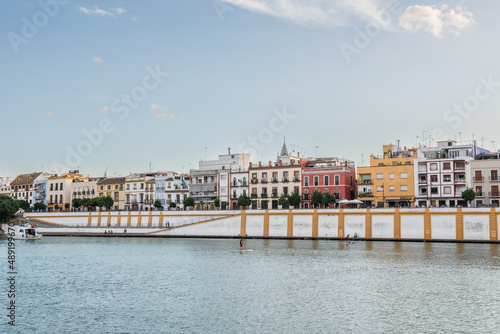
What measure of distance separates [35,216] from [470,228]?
79.0 m

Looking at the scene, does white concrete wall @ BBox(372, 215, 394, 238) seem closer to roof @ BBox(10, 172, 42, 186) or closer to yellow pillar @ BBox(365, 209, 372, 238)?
yellow pillar @ BBox(365, 209, 372, 238)

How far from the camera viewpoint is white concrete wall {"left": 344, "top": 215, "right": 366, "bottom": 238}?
76000 millimetres

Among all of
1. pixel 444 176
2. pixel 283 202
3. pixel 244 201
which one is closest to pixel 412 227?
pixel 444 176

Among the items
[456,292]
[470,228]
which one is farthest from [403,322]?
[470,228]

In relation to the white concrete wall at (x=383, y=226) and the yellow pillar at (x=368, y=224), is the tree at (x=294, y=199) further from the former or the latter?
the white concrete wall at (x=383, y=226)

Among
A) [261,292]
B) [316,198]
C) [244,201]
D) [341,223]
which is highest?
[316,198]

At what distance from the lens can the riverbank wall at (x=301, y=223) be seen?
69.6 metres

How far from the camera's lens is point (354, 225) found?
7644 centimetres

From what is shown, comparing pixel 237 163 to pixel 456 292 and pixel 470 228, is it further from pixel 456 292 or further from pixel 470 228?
pixel 456 292

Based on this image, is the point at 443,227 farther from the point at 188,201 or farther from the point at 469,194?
the point at 188,201

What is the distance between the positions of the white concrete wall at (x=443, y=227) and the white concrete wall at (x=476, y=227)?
1.48 m

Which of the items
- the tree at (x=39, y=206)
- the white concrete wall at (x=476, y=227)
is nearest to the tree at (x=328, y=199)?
the white concrete wall at (x=476, y=227)

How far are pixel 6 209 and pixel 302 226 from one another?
176 ft

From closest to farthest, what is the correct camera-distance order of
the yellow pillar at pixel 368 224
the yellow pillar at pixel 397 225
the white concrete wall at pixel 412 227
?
the white concrete wall at pixel 412 227
the yellow pillar at pixel 397 225
the yellow pillar at pixel 368 224
